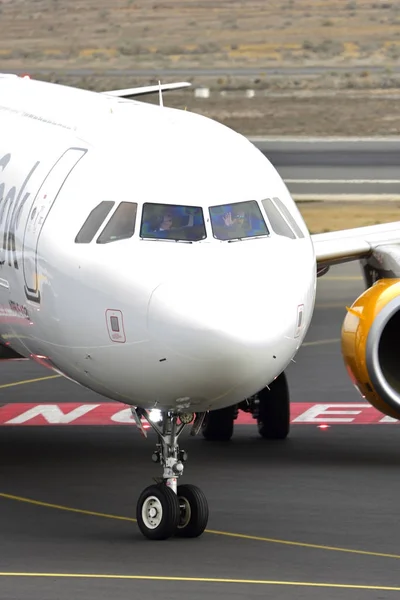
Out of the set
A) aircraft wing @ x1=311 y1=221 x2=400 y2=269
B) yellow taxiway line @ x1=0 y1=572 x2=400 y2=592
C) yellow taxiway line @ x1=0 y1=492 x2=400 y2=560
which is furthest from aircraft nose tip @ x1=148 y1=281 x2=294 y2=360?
aircraft wing @ x1=311 y1=221 x2=400 y2=269

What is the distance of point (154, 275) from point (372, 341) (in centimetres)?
592

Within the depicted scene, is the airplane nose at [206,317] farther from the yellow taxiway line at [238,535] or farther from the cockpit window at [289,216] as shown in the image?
the yellow taxiway line at [238,535]

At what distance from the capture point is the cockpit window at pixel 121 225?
1678cm

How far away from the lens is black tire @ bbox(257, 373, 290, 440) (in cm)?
2397

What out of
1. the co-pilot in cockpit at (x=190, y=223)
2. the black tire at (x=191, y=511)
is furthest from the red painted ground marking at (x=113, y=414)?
the co-pilot in cockpit at (x=190, y=223)

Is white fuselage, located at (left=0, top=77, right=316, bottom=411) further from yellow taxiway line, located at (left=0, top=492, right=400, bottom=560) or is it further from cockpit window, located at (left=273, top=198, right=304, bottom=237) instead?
yellow taxiway line, located at (left=0, top=492, right=400, bottom=560)

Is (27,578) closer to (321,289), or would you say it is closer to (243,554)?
(243,554)

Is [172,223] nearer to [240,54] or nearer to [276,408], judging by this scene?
[276,408]

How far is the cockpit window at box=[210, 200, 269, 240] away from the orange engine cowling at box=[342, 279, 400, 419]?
4674 millimetres

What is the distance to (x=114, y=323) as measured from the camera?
16531 mm

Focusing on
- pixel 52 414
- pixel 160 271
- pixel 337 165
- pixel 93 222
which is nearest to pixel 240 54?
pixel 337 165

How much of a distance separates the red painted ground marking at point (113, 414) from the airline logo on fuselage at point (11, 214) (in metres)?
6.53

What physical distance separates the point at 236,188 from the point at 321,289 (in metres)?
22.7

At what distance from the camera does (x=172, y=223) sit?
55.0 ft
